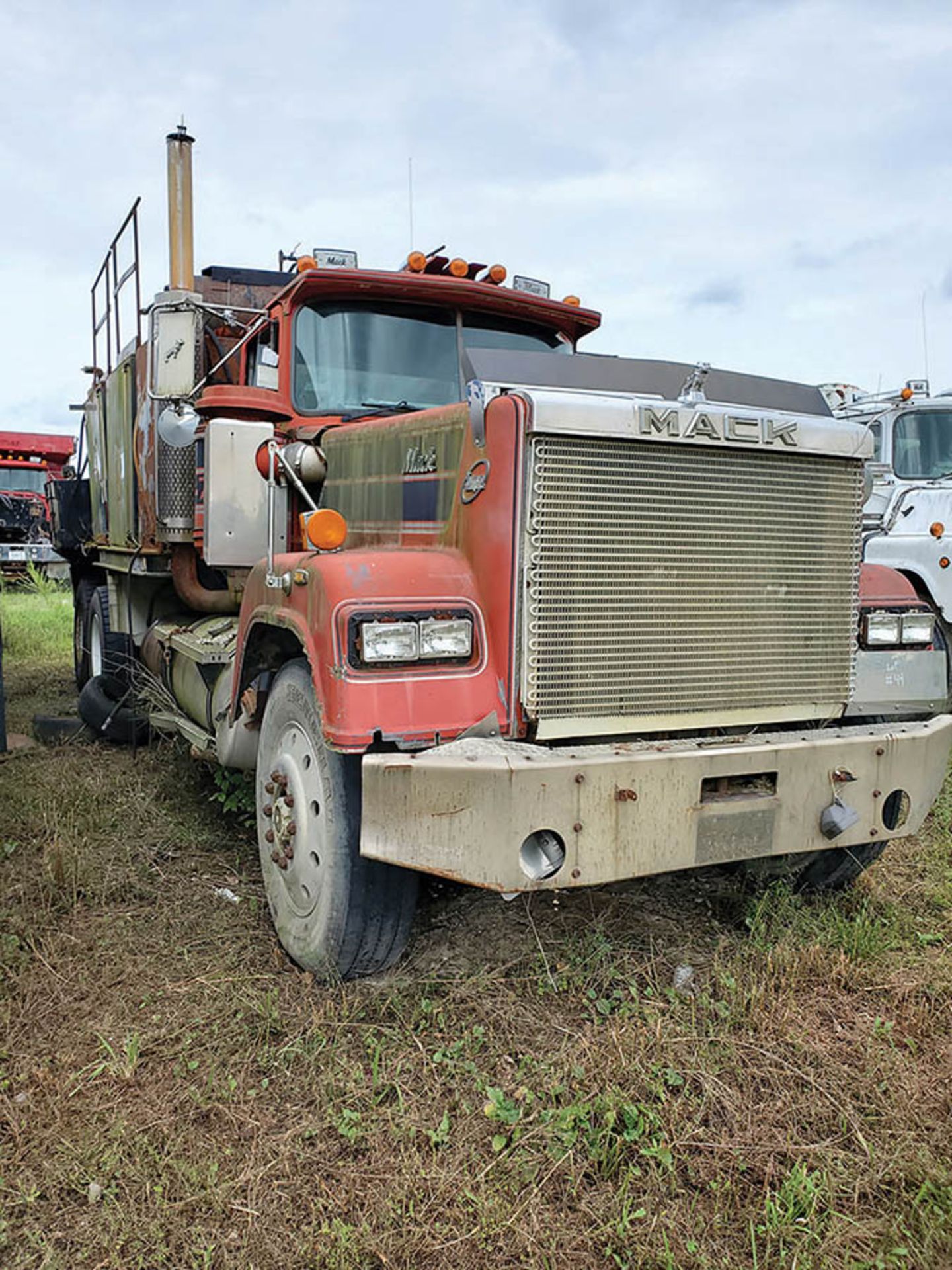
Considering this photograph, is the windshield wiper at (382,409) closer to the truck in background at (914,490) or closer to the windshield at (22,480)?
the truck in background at (914,490)

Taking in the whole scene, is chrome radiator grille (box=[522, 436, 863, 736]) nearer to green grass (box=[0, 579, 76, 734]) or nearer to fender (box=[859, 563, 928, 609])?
fender (box=[859, 563, 928, 609])

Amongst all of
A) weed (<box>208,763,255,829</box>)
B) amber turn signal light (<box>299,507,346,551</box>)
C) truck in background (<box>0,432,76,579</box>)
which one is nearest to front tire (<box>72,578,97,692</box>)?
weed (<box>208,763,255,829</box>)

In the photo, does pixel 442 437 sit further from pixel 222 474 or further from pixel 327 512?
pixel 222 474

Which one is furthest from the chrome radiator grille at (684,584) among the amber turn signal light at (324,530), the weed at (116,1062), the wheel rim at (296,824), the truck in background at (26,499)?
the truck in background at (26,499)

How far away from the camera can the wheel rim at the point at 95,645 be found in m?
7.86

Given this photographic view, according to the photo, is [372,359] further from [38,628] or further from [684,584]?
[38,628]

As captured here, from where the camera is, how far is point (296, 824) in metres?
3.45

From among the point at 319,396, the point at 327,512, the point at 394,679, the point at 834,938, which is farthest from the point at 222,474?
the point at 834,938

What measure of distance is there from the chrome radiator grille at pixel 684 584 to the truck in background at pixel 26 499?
21.0 metres

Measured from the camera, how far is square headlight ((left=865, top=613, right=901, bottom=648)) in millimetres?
3720

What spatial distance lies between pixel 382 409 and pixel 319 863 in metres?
2.13

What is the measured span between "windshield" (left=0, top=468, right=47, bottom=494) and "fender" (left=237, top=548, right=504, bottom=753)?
74.5 ft

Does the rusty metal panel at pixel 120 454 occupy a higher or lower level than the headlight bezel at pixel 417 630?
higher

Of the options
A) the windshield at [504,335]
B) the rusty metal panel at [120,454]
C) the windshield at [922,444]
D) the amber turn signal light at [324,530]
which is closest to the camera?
the amber turn signal light at [324,530]
